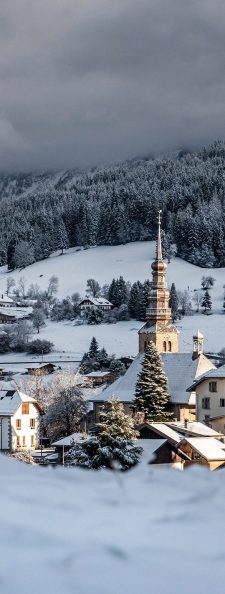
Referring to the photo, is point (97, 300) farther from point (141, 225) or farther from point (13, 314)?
point (141, 225)

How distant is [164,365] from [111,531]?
53297 mm

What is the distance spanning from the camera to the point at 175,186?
→ 653 feet

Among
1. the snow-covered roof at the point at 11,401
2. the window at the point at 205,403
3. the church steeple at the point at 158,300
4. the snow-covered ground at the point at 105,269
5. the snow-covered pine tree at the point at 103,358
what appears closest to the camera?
the window at the point at 205,403

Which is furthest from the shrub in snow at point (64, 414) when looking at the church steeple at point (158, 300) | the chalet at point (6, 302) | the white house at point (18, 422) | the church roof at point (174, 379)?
the chalet at point (6, 302)

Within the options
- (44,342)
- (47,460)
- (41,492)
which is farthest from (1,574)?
(44,342)

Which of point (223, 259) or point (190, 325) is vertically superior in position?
point (223, 259)

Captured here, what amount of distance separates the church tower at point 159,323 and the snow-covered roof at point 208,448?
35.5m

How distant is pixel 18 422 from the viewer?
157ft

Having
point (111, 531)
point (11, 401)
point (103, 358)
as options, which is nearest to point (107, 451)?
point (111, 531)

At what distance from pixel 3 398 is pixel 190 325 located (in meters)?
65.4

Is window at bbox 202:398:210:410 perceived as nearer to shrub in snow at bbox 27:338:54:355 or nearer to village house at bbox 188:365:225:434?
village house at bbox 188:365:225:434

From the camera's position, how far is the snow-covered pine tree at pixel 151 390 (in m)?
44.7

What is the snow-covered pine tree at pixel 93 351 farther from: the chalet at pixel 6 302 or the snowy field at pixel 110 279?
the chalet at pixel 6 302

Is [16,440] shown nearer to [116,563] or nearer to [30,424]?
[30,424]
